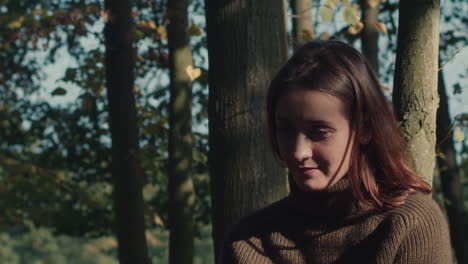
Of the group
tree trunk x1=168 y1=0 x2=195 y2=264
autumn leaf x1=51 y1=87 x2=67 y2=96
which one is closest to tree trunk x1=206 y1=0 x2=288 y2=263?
autumn leaf x1=51 y1=87 x2=67 y2=96

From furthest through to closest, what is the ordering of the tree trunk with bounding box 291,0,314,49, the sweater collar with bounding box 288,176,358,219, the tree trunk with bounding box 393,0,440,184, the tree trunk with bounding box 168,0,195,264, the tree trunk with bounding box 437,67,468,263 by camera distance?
the tree trunk with bounding box 437,67,468,263 → the tree trunk with bounding box 168,0,195,264 → the tree trunk with bounding box 291,0,314,49 → the tree trunk with bounding box 393,0,440,184 → the sweater collar with bounding box 288,176,358,219

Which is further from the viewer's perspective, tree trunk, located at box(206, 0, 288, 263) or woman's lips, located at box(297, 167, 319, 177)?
tree trunk, located at box(206, 0, 288, 263)

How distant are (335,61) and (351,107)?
184 millimetres

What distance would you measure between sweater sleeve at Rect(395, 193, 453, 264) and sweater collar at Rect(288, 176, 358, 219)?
219mm

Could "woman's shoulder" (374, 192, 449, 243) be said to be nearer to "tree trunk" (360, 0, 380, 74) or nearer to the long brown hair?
the long brown hair

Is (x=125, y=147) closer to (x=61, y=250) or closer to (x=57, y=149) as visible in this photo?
(x=57, y=149)

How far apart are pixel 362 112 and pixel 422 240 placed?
0.50 meters

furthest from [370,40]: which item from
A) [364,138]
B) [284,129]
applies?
[284,129]

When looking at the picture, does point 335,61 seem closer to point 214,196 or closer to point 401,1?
point 401,1


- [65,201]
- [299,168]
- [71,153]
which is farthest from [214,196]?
[65,201]

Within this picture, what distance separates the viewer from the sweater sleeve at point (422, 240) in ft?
7.52

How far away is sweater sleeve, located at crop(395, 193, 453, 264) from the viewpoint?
2291mm

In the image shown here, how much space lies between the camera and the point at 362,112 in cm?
241

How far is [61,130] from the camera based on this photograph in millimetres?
11117
